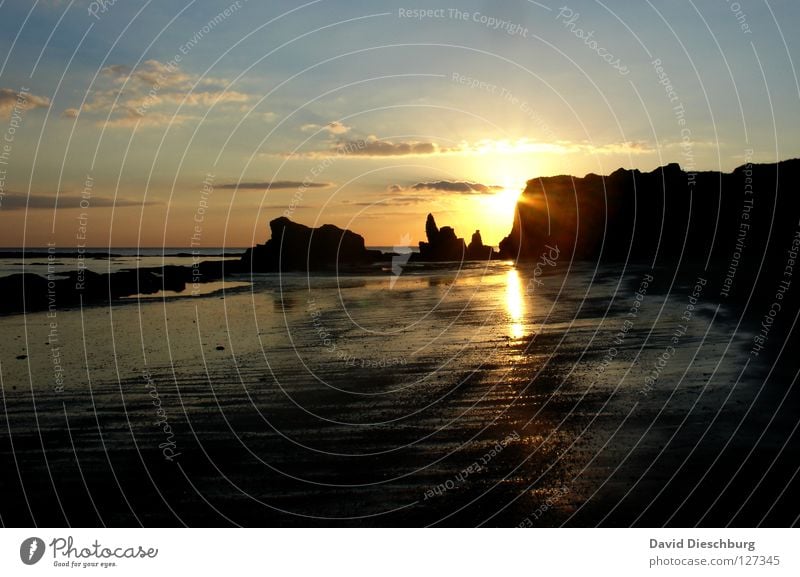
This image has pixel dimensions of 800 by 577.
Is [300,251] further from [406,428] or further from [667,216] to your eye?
[406,428]

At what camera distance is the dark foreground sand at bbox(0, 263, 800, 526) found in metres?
11.7

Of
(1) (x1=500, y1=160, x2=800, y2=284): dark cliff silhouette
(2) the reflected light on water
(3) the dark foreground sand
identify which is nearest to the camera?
(3) the dark foreground sand

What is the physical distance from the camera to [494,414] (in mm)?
16484

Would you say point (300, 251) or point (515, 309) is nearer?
point (515, 309)

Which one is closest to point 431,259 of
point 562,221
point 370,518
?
point 562,221

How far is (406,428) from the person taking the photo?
1562 cm

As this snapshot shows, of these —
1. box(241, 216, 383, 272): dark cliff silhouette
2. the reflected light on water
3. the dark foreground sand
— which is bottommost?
the dark foreground sand

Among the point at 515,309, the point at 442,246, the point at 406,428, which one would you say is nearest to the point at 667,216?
the point at 442,246

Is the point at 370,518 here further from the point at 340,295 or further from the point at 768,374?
the point at 340,295

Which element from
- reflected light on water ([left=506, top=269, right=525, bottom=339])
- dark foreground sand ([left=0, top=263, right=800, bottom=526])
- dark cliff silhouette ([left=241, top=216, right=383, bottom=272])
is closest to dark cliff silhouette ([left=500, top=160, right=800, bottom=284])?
reflected light on water ([left=506, top=269, right=525, bottom=339])

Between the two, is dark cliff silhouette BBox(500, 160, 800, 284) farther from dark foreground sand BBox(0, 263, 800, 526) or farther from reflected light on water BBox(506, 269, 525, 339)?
dark foreground sand BBox(0, 263, 800, 526)

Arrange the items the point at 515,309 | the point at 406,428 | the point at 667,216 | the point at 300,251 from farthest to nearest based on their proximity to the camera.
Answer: the point at 667,216 → the point at 300,251 → the point at 515,309 → the point at 406,428

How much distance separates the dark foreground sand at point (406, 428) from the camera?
11688 mm

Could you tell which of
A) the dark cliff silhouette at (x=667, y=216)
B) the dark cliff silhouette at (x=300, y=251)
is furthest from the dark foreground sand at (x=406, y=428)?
the dark cliff silhouette at (x=300, y=251)
